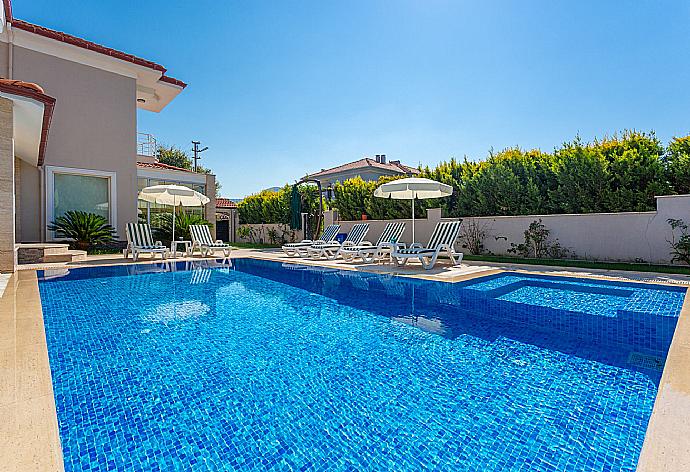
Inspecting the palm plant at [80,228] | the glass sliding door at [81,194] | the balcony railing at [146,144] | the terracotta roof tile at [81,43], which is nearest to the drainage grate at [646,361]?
the palm plant at [80,228]

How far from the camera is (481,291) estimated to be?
288 inches

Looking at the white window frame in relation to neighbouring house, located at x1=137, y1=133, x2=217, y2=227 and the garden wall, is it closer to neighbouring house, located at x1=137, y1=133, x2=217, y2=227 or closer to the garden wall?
neighbouring house, located at x1=137, y1=133, x2=217, y2=227

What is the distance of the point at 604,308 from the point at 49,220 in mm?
16757

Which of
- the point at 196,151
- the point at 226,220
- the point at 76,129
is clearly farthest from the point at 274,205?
the point at 196,151

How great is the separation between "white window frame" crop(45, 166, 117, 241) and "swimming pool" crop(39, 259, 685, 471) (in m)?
9.11

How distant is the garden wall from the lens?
10.6 meters

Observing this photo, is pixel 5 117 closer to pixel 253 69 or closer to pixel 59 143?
pixel 59 143

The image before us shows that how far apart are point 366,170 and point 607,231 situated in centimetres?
2365

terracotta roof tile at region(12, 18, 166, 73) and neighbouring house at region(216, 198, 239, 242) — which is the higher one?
terracotta roof tile at region(12, 18, 166, 73)

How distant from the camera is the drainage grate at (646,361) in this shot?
3.39 m

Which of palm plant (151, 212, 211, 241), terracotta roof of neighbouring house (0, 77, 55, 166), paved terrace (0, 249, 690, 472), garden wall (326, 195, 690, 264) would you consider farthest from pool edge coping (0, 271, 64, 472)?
garden wall (326, 195, 690, 264)

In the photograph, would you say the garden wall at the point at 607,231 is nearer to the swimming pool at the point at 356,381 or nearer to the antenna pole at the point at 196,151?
the swimming pool at the point at 356,381

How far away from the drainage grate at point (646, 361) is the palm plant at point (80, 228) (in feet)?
51.7

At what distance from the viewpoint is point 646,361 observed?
355 centimetres
